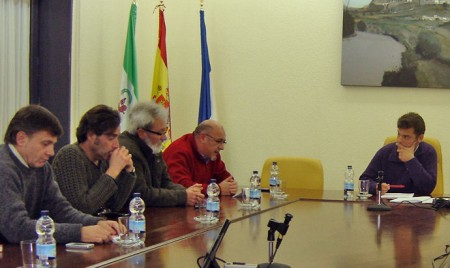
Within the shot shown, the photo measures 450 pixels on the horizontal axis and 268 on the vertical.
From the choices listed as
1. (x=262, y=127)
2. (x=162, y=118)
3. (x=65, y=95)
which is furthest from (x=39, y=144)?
(x=262, y=127)

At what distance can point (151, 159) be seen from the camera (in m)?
4.41

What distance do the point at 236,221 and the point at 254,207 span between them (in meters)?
0.51

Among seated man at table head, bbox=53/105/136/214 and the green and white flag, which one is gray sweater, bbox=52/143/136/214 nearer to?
seated man at table head, bbox=53/105/136/214

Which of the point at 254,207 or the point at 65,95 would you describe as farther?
the point at 65,95

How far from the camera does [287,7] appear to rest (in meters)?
6.67

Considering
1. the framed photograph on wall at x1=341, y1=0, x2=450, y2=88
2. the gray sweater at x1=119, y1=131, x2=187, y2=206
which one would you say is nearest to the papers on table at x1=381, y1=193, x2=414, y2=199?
the gray sweater at x1=119, y1=131, x2=187, y2=206

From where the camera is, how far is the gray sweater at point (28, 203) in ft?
8.92

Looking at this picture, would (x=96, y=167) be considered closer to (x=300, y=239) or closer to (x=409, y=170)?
(x=300, y=239)

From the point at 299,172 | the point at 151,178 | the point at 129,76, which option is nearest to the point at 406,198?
the point at 299,172

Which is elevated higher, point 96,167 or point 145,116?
point 145,116

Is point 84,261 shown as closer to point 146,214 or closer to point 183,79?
point 146,214

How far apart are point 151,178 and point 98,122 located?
3.09 feet

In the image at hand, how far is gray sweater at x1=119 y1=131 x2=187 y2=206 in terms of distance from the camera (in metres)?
4.12

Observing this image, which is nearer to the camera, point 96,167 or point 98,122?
point 98,122
